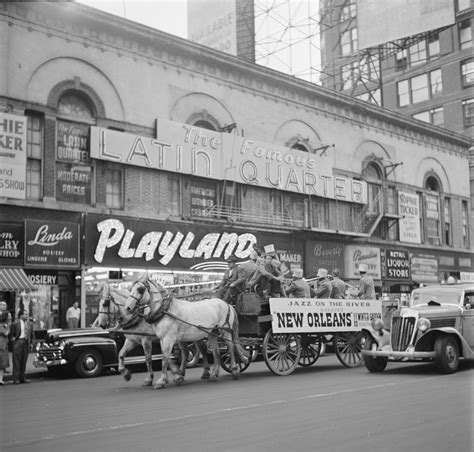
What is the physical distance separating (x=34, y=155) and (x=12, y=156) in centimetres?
114

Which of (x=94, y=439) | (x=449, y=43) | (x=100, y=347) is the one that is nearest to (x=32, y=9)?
(x=100, y=347)

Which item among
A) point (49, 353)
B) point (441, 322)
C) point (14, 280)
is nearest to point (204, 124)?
point (14, 280)

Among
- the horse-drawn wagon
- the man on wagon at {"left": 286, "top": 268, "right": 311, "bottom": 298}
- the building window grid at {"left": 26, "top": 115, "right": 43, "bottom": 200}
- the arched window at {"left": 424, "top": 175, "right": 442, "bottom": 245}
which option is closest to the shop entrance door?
the building window grid at {"left": 26, "top": 115, "right": 43, "bottom": 200}

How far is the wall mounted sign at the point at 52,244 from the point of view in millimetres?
21734

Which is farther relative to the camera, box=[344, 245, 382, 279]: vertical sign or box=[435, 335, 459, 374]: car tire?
box=[344, 245, 382, 279]: vertical sign

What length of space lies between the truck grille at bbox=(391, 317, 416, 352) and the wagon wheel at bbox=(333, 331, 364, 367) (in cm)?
172

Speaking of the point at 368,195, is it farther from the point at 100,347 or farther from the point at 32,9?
the point at 100,347

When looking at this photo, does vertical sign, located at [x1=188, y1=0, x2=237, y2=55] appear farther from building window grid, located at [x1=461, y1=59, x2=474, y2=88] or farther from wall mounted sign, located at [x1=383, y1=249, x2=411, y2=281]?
building window grid, located at [x1=461, y1=59, x2=474, y2=88]

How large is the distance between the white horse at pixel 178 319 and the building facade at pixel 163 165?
318cm

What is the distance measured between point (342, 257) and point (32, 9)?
733 inches

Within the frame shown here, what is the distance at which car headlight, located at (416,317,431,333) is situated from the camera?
13642 mm

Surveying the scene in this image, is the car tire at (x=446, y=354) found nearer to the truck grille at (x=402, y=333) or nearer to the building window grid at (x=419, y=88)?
the truck grille at (x=402, y=333)

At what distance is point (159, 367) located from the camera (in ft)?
57.7

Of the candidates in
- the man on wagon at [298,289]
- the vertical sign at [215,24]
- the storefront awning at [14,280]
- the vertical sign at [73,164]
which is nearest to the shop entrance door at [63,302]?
the storefront awning at [14,280]
